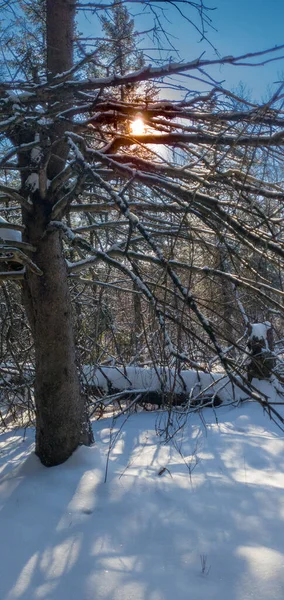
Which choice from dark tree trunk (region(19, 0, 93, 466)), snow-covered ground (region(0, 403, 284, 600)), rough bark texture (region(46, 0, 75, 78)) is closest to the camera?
snow-covered ground (region(0, 403, 284, 600))

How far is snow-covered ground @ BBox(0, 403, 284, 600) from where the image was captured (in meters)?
2.10

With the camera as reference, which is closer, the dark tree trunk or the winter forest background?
the winter forest background

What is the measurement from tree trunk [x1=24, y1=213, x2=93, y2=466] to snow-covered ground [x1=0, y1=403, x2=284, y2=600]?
0.20 meters

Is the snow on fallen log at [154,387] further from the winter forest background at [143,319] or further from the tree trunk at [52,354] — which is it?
the tree trunk at [52,354]

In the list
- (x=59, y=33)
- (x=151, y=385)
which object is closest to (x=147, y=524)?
(x=151, y=385)

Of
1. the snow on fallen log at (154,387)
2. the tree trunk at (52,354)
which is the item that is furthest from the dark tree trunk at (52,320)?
the snow on fallen log at (154,387)

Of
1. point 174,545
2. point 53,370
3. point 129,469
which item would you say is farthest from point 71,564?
point 53,370

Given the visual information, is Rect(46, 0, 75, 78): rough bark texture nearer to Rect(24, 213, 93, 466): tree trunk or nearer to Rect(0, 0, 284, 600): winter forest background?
Rect(0, 0, 284, 600): winter forest background

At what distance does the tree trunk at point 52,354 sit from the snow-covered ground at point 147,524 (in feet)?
0.65

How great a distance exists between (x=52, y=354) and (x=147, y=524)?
1551mm

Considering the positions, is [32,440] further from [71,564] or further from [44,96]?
[44,96]

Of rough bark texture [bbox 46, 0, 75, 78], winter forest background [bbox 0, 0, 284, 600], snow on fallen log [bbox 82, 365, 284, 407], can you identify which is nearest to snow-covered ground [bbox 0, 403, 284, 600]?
winter forest background [bbox 0, 0, 284, 600]

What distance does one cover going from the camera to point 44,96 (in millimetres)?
2420

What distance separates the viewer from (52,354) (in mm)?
3574
